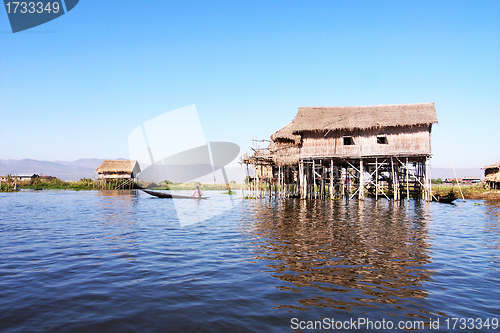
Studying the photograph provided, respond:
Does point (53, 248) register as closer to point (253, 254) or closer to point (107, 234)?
point (107, 234)

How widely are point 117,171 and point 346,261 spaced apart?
60.9 meters

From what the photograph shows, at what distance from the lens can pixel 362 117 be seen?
28016 millimetres

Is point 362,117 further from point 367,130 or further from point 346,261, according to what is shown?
point 346,261

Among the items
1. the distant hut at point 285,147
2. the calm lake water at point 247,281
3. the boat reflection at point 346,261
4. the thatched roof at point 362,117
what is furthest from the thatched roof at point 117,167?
the boat reflection at point 346,261

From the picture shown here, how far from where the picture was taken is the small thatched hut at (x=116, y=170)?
6175 centimetres

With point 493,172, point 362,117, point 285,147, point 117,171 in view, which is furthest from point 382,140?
point 117,171

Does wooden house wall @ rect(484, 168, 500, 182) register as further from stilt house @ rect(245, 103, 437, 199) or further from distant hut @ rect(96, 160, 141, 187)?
distant hut @ rect(96, 160, 141, 187)

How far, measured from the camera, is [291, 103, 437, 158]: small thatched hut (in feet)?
87.1

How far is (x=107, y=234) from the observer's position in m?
12.2

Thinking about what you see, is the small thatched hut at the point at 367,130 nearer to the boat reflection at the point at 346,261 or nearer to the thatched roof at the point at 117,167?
the boat reflection at the point at 346,261

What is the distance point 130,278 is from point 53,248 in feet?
14.6

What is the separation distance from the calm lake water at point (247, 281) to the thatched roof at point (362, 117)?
16452 mm

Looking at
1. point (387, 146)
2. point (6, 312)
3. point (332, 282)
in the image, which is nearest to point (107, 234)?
point (6, 312)

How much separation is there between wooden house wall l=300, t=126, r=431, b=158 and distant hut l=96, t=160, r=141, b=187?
43.7 metres
